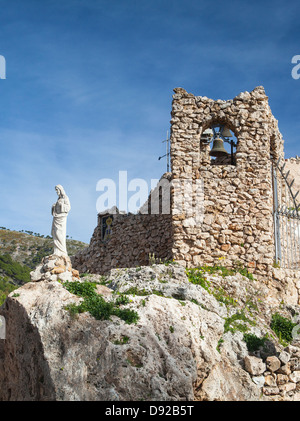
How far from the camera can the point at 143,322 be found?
10.3 metres

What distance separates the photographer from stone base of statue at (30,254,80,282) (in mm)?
11961

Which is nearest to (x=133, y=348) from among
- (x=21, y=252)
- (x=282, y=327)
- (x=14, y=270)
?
(x=282, y=327)

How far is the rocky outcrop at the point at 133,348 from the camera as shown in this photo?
30.0 feet

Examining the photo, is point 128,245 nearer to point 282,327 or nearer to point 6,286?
point 282,327

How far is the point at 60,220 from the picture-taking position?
13.4 metres

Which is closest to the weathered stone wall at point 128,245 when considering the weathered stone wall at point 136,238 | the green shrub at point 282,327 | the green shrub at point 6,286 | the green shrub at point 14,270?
the weathered stone wall at point 136,238

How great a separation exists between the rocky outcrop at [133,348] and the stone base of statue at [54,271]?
0.13 metres

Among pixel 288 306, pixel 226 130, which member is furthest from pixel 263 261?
pixel 226 130

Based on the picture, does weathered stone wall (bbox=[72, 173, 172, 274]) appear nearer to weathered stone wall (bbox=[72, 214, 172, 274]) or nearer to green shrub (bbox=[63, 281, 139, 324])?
weathered stone wall (bbox=[72, 214, 172, 274])

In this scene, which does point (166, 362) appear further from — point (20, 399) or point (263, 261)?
point (263, 261)

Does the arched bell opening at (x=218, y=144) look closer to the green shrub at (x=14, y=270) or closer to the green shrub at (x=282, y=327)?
the green shrub at (x=282, y=327)

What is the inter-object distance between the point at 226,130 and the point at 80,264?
349 inches

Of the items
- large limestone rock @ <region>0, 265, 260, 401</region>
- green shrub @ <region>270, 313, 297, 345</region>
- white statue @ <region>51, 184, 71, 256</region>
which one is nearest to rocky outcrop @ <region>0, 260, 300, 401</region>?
large limestone rock @ <region>0, 265, 260, 401</region>

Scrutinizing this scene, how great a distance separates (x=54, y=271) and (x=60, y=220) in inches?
70.5
